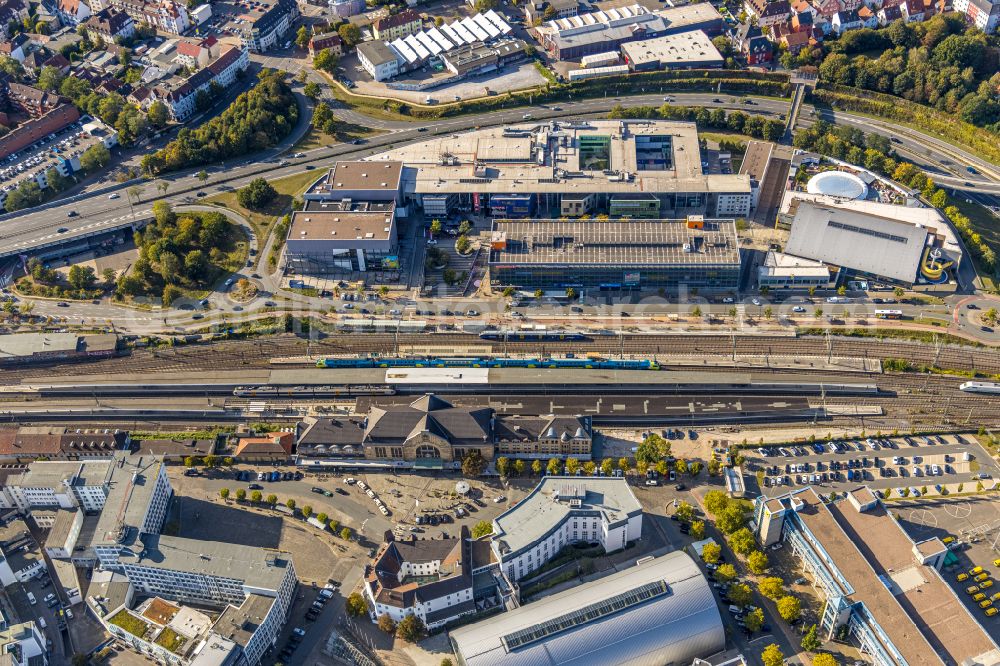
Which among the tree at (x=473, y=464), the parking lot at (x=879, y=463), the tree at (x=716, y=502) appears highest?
the parking lot at (x=879, y=463)

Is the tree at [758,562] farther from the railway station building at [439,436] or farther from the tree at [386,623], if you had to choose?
the tree at [386,623]

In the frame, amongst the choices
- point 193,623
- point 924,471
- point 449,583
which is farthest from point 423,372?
point 924,471

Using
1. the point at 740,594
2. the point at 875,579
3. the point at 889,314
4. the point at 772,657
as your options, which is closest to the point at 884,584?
the point at 875,579

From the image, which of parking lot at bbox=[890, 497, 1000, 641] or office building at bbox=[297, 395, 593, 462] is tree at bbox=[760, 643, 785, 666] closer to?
parking lot at bbox=[890, 497, 1000, 641]

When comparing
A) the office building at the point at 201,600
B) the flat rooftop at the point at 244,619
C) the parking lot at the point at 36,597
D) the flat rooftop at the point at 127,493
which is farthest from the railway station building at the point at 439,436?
the parking lot at the point at 36,597

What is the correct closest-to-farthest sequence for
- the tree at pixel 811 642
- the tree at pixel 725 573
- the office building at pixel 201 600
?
1. the tree at pixel 811 642
2. the office building at pixel 201 600
3. the tree at pixel 725 573

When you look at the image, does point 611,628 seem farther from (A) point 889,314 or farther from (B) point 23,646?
(A) point 889,314

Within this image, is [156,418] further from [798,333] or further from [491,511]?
[798,333]
